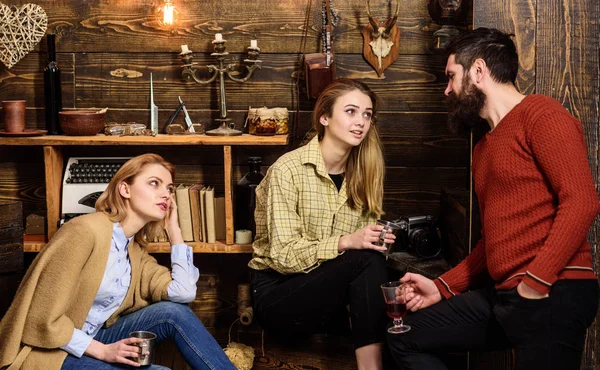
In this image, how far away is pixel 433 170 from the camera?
13.1 feet

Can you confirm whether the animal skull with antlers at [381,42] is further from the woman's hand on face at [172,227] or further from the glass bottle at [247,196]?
the woman's hand on face at [172,227]

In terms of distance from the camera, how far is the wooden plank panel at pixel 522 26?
2945 millimetres

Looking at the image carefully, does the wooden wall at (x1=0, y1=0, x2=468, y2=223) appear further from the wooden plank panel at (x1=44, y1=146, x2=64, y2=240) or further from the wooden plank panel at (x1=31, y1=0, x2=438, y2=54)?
the wooden plank panel at (x1=44, y1=146, x2=64, y2=240)

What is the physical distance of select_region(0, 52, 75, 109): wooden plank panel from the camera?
4.00m

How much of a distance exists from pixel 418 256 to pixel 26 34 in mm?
2100

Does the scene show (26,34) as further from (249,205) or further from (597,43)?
(597,43)

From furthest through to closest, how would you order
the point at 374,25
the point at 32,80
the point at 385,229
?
the point at 32,80 → the point at 374,25 → the point at 385,229

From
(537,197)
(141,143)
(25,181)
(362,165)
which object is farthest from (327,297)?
(25,181)

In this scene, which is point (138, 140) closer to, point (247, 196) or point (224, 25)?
point (247, 196)

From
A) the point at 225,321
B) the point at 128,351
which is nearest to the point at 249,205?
the point at 225,321

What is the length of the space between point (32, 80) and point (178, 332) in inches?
69.0

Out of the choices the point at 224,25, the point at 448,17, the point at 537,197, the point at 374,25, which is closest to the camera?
the point at 537,197

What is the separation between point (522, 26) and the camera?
2959 millimetres

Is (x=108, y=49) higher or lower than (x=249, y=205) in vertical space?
higher
